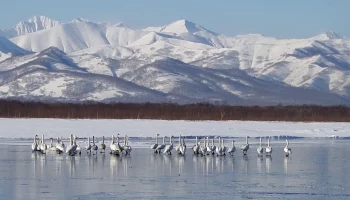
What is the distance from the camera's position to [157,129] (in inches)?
1694

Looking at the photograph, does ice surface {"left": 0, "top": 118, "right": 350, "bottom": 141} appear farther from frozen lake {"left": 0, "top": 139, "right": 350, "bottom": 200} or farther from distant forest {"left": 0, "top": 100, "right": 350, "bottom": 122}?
distant forest {"left": 0, "top": 100, "right": 350, "bottom": 122}

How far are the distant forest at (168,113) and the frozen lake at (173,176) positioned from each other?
28.6m

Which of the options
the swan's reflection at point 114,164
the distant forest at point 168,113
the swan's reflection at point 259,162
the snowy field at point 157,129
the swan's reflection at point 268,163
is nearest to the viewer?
the swan's reflection at point 114,164

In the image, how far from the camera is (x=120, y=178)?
21.2 meters

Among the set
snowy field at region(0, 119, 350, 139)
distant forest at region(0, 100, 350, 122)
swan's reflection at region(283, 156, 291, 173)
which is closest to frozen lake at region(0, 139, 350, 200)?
swan's reflection at region(283, 156, 291, 173)

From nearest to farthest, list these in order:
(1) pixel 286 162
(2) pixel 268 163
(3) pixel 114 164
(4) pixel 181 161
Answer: (3) pixel 114 164, (2) pixel 268 163, (1) pixel 286 162, (4) pixel 181 161

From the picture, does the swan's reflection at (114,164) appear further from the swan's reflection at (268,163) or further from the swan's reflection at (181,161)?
the swan's reflection at (268,163)

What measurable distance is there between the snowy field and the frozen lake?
991 centimetres

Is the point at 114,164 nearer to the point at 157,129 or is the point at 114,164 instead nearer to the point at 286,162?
the point at 286,162

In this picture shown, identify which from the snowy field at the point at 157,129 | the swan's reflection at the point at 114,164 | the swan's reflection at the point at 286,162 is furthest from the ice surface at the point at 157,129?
the swan's reflection at the point at 286,162

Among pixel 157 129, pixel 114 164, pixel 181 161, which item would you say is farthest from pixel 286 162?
pixel 157 129

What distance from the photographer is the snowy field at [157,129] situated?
39656 mm

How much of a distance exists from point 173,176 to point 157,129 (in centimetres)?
2125

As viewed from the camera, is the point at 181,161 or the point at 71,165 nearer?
the point at 71,165
